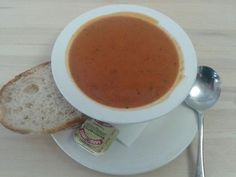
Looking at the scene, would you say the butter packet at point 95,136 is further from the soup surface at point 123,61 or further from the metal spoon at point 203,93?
the metal spoon at point 203,93

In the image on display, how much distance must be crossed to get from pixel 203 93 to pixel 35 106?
1.56 ft

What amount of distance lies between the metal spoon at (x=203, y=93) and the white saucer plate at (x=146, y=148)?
0.06 ft

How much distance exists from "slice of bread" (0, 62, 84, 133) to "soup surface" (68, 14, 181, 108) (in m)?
0.11

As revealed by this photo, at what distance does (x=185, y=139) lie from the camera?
88 cm

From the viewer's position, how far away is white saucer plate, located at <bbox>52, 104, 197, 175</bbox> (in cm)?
83

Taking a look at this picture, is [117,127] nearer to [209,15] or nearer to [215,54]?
[215,54]

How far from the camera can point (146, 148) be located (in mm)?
873

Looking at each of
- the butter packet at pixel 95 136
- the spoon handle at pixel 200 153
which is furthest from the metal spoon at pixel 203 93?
the butter packet at pixel 95 136

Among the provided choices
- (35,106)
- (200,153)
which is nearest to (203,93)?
(200,153)

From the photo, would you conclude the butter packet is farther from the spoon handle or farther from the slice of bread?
the spoon handle

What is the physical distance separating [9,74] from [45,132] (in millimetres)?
259

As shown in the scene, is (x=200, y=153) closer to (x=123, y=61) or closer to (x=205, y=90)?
(x=205, y=90)

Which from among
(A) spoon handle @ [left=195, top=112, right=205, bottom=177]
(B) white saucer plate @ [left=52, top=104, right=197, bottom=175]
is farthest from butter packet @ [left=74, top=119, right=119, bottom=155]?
(A) spoon handle @ [left=195, top=112, right=205, bottom=177]

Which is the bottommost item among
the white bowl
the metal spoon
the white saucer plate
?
the white saucer plate
